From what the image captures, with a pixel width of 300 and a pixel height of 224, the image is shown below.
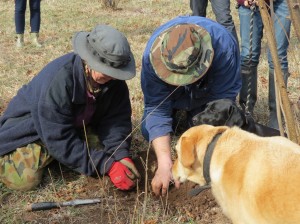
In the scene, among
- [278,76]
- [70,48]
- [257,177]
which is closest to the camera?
[278,76]

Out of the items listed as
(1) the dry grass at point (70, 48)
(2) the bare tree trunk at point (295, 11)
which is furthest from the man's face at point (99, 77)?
(2) the bare tree trunk at point (295, 11)

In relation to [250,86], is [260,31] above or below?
above

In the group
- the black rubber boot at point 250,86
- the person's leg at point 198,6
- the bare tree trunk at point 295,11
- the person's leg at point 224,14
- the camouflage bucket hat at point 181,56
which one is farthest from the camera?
the person's leg at point 198,6

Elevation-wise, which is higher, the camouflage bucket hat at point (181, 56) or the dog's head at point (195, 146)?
the camouflage bucket hat at point (181, 56)

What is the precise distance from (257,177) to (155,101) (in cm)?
141

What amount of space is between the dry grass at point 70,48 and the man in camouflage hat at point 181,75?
323mm

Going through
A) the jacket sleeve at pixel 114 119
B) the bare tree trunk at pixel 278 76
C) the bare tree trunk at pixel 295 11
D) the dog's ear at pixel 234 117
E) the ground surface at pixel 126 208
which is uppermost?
the bare tree trunk at pixel 295 11

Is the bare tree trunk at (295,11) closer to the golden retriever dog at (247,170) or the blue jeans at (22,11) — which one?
the golden retriever dog at (247,170)

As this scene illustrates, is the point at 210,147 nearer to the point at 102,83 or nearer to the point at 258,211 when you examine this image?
the point at 258,211

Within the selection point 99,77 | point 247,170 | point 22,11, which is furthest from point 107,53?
point 22,11

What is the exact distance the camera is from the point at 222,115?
317 cm

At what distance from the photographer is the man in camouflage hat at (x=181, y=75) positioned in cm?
280

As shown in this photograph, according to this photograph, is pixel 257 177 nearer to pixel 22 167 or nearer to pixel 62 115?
pixel 62 115

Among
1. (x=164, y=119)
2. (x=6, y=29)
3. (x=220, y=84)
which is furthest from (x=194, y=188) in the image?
(x=6, y=29)
